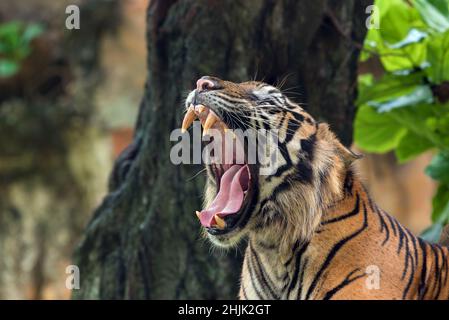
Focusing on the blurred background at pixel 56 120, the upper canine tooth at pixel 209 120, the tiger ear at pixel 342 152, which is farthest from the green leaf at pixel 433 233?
the blurred background at pixel 56 120

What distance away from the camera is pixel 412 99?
3.96m

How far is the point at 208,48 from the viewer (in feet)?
12.6

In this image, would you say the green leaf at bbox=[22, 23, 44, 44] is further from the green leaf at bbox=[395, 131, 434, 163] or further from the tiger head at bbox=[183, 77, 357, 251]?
the tiger head at bbox=[183, 77, 357, 251]

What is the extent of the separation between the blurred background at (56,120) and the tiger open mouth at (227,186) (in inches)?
210

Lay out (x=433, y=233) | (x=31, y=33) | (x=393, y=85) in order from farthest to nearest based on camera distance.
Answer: (x=31, y=33), (x=393, y=85), (x=433, y=233)

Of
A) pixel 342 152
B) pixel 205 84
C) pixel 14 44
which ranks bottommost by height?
pixel 342 152

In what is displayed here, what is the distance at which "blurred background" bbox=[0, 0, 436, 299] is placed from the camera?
8.05m

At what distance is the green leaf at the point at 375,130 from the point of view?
4.37 metres

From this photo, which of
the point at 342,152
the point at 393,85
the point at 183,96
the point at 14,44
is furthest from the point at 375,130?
the point at 14,44

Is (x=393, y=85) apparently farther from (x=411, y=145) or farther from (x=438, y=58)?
(x=411, y=145)

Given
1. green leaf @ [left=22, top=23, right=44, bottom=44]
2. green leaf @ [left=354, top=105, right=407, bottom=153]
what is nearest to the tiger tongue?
green leaf @ [left=354, top=105, right=407, bottom=153]

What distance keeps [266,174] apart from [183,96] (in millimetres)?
1258

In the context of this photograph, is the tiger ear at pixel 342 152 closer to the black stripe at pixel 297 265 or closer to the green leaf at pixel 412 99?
the black stripe at pixel 297 265
